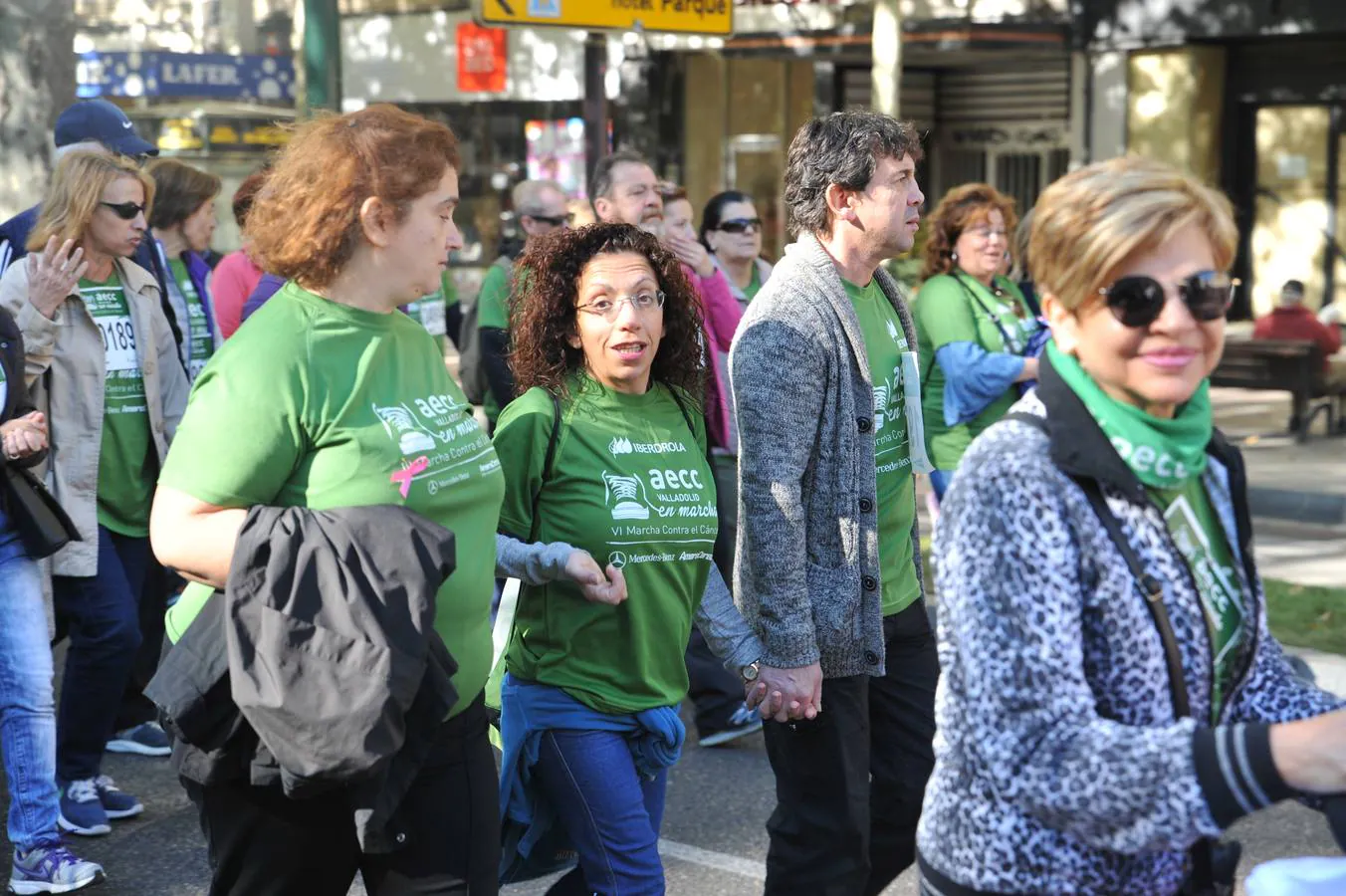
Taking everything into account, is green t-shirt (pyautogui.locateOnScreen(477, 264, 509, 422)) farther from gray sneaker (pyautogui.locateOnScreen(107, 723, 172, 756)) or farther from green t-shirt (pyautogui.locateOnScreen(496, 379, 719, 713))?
green t-shirt (pyautogui.locateOnScreen(496, 379, 719, 713))

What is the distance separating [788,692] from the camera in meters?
3.62

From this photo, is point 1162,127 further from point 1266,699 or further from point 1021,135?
point 1266,699

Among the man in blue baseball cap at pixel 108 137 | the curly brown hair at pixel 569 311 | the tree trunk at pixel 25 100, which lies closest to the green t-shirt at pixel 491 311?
the man in blue baseball cap at pixel 108 137

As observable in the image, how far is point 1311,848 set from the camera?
508cm

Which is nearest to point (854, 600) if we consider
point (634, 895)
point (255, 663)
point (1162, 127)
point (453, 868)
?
point (634, 895)

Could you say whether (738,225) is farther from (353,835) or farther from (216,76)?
(216,76)

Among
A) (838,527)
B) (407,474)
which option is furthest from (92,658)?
(407,474)

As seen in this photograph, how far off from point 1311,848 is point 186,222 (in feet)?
15.3

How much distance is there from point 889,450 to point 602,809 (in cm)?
104

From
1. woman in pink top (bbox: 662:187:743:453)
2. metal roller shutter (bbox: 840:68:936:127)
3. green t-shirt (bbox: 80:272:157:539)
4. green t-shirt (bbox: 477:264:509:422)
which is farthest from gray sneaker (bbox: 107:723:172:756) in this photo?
metal roller shutter (bbox: 840:68:936:127)

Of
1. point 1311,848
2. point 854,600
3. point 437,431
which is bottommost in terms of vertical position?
point 1311,848

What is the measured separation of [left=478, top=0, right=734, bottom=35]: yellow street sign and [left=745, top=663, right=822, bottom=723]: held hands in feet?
20.1

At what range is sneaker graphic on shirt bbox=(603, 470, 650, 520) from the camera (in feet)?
11.9

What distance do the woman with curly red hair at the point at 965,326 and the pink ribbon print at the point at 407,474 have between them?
4084 mm
